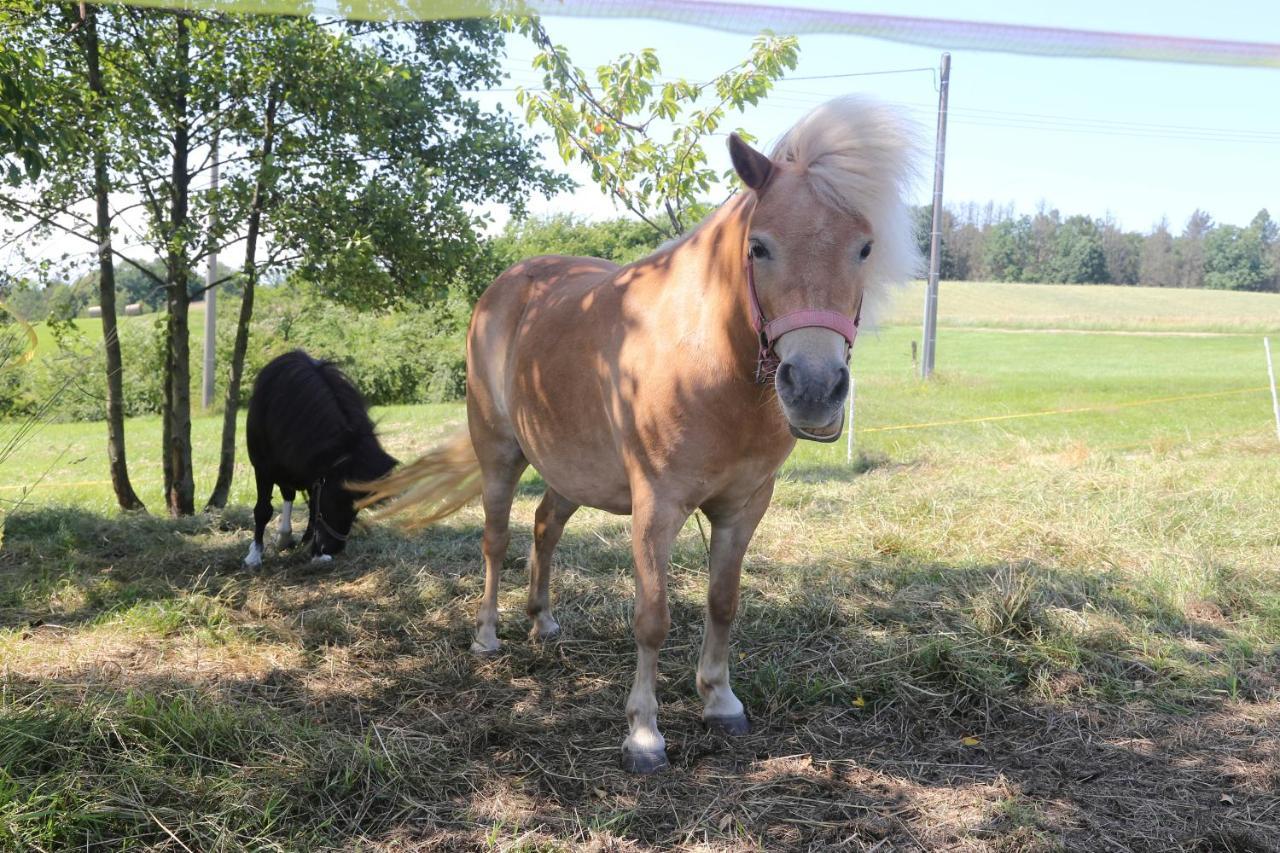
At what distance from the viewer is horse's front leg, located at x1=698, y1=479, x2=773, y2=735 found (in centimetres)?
312

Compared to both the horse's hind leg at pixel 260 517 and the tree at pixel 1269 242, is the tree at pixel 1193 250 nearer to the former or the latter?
the tree at pixel 1269 242

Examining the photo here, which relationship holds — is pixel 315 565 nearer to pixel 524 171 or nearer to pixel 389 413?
pixel 524 171

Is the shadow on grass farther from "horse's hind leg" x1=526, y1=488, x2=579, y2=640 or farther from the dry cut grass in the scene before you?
"horse's hind leg" x1=526, y1=488, x2=579, y2=640

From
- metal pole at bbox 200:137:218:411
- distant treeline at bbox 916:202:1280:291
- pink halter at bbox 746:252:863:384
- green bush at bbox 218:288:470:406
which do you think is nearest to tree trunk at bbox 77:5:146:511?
metal pole at bbox 200:137:218:411

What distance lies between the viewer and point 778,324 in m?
2.29

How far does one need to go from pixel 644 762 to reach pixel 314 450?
3593 millimetres

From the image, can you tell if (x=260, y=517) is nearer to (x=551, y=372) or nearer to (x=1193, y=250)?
(x=551, y=372)

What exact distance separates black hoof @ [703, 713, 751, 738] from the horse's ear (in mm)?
1911

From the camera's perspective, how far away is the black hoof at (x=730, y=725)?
313 cm

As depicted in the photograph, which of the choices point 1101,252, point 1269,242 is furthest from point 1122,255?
point 1269,242

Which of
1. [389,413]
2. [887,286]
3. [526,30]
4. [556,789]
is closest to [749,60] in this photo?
[526,30]

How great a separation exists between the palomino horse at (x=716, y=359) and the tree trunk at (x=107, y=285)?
165 inches

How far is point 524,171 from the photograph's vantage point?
24.4 ft

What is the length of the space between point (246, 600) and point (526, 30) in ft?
10.8
